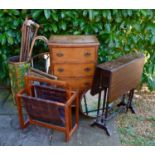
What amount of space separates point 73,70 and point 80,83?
18 centimetres

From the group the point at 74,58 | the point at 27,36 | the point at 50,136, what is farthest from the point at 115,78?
the point at 27,36

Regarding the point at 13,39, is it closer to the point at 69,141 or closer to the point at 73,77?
the point at 73,77

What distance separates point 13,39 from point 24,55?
33 centimetres

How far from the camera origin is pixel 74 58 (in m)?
2.37

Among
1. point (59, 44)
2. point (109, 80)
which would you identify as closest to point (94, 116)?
point (109, 80)

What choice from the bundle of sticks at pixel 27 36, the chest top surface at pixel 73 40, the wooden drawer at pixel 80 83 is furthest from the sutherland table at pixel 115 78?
the bundle of sticks at pixel 27 36

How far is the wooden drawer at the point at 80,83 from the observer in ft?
8.21

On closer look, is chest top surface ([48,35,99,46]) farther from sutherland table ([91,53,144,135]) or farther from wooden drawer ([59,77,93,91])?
wooden drawer ([59,77,93,91])

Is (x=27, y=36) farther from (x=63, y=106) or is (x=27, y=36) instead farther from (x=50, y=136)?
(x=50, y=136)

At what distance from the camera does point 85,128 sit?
8.11ft

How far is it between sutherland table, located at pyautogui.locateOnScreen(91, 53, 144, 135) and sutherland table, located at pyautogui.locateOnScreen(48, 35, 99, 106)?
21cm

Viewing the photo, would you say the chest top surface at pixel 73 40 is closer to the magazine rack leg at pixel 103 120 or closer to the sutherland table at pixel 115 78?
the sutherland table at pixel 115 78

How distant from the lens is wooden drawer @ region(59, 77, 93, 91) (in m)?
2.50

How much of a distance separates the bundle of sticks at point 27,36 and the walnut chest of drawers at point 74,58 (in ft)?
1.04
